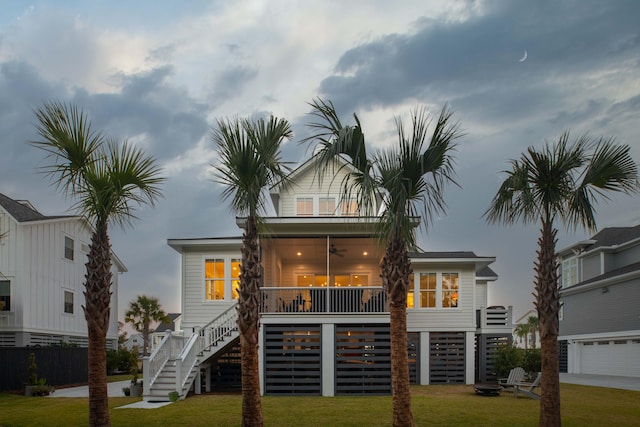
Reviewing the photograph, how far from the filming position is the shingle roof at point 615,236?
3356 cm

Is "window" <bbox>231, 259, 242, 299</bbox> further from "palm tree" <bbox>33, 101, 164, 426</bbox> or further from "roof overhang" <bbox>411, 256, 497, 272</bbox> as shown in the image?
"palm tree" <bbox>33, 101, 164, 426</bbox>

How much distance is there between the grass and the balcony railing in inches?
115

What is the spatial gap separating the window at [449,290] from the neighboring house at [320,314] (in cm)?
4

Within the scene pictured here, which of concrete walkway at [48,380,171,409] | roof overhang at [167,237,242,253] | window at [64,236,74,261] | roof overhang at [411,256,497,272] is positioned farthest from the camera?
window at [64,236,74,261]

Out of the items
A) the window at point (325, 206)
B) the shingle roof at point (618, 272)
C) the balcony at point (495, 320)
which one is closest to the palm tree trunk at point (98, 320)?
the window at point (325, 206)

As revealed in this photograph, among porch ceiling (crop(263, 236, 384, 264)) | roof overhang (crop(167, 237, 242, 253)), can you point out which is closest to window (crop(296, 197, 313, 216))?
porch ceiling (crop(263, 236, 384, 264))

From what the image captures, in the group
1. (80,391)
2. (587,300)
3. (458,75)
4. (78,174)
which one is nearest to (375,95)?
(458,75)

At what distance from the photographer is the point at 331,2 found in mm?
19516

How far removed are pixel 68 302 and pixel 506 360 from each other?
71.2 ft

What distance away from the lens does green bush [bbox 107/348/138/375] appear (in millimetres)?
30375

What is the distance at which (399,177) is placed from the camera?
33.0 feet

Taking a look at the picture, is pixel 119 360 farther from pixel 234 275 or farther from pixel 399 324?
pixel 399 324

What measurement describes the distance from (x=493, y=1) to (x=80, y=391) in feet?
69.5

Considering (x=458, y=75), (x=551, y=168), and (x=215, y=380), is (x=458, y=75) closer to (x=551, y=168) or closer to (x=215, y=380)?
(x=551, y=168)
